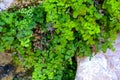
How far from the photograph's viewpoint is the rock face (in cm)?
397

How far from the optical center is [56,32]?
12.8 feet

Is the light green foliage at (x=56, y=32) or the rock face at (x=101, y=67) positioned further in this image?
Result: the rock face at (x=101, y=67)

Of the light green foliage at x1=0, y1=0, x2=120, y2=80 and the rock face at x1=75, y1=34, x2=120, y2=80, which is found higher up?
the light green foliage at x1=0, y1=0, x2=120, y2=80

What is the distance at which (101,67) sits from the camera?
4.00 meters

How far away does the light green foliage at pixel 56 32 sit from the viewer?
3.70m

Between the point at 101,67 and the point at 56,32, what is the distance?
0.78m

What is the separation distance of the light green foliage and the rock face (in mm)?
135

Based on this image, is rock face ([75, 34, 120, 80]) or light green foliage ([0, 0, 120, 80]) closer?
light green foliage ([0, 0, 120, 80])

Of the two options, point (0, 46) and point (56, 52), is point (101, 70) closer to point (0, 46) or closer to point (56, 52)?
point (56, 52)

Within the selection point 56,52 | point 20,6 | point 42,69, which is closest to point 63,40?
point 56,52

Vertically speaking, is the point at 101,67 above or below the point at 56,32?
below

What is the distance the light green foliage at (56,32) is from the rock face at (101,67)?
135mm

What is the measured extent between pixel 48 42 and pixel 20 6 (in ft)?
2.05

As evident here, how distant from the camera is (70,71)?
446 centimetres
